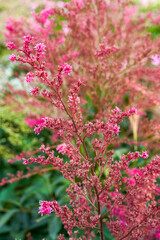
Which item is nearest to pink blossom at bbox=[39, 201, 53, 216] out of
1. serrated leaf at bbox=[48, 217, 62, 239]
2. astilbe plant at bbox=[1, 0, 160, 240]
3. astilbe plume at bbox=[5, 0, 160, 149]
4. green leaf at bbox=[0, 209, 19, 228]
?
astilbe plant at bbox=[1, 0, 160, 240]

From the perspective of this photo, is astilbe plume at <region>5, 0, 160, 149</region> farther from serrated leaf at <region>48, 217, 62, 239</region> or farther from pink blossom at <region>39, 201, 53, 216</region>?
serrated leaf at <region>48, 217, 62, 239</region>

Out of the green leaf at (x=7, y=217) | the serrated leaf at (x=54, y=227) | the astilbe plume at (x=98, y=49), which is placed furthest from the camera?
the green leaf at (x=7, y=217)

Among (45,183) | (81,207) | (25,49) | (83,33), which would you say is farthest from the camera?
(45,183)

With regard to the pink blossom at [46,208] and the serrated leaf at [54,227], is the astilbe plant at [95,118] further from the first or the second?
the serrated leaf at [54,227]

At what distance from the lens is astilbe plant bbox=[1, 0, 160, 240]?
53cm

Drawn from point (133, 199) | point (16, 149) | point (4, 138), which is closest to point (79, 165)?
point (133, 199)

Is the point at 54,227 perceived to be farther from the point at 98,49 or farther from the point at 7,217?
the point at 98,49

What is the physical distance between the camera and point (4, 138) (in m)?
2.02

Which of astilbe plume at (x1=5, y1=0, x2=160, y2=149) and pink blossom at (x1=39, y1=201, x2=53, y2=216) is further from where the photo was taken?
astilbe plume at (x1=5, y1=0, x2=160, y2=149)

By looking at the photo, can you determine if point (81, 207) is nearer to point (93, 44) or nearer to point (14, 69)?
point (93, 44)

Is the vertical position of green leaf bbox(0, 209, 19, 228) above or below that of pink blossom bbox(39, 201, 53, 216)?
above

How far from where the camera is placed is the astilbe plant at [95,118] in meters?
0.53

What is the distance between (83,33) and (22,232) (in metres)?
1.29

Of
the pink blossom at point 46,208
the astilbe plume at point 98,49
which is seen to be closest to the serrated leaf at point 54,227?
the astilbe plume at point 98,49
